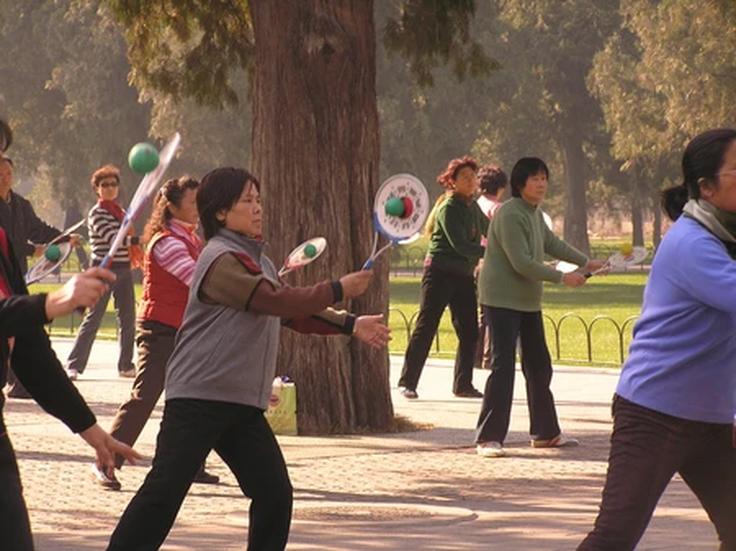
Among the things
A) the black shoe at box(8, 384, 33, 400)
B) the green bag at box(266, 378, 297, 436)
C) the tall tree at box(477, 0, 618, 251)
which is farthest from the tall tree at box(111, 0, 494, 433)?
the tall tree at box(477, 0, 618, 251)

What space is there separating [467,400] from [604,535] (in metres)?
10.0

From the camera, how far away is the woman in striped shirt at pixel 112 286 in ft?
52.3

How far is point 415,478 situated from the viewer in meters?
11.0

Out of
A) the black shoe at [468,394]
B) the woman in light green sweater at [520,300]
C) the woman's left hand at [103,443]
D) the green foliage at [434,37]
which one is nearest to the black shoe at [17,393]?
the black shoe at [468,394]

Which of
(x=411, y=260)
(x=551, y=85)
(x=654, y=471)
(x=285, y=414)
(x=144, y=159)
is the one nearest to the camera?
(x=144, y=159)

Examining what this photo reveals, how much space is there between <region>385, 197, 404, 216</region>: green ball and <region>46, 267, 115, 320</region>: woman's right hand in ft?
12.9

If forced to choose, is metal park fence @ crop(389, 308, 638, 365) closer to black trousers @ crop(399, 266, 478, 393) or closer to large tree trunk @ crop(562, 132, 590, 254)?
black trousers @ crop(399, 266, 478, 393)

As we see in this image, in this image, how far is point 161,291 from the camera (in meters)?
10.6

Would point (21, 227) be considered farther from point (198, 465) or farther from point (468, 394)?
point (198, 465)

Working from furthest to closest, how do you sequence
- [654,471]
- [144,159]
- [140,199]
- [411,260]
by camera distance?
[411,260] → [654,471] → [144,159] → [140,199]

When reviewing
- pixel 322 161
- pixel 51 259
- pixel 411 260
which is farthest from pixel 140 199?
pixel 411 260

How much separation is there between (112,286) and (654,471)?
12.2 metres

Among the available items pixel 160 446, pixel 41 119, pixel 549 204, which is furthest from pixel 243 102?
pixel 549 204

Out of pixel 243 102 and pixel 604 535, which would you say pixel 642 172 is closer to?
pixel 243 102
